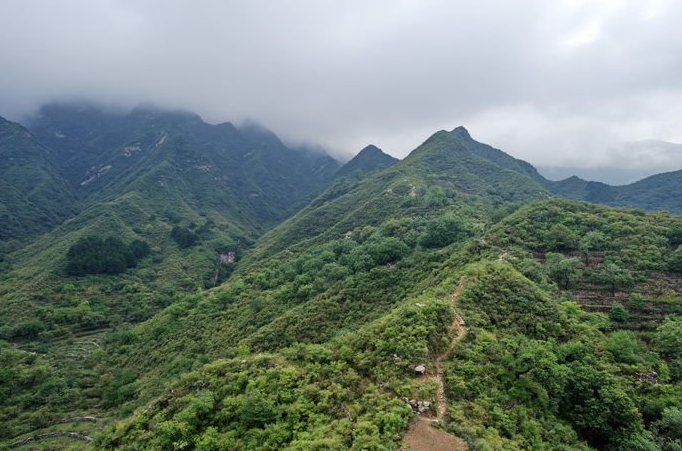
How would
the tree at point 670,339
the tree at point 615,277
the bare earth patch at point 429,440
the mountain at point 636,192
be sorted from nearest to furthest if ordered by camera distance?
1. the bare earth patch at point 429,440
2. the tree at point 670,339
3. the tree at point 615,277
4. the mountain at point 636,192

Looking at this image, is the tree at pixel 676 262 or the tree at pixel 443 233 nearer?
the tree at pixel 676 262

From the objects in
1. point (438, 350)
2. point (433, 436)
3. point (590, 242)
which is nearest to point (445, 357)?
point (438, 350)

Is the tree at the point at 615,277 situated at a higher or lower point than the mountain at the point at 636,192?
lower

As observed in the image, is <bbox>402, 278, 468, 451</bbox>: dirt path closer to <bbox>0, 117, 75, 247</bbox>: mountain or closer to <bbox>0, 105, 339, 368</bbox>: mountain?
<bbox>0, 105, 339, 368</bbox>: mountain

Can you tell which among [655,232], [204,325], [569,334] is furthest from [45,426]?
[655,232]

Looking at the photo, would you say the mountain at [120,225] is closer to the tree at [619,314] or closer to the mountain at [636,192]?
the tree at [619,314]

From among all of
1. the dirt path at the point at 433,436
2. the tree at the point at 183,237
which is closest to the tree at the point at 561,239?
the dirt path at the point at 433,436
